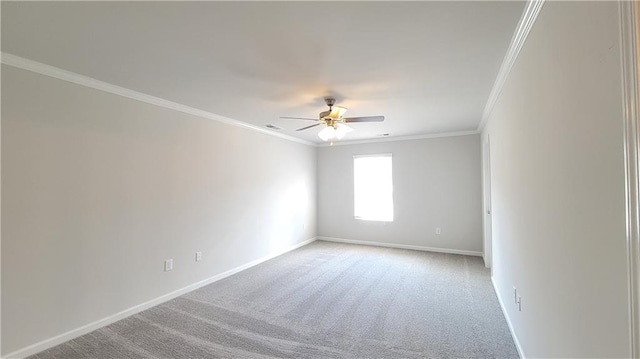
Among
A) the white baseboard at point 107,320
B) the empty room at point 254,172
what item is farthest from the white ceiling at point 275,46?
the white baseboard at point 107,320

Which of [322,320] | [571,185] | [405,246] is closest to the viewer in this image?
[571,185]

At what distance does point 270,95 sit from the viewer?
2977 mm

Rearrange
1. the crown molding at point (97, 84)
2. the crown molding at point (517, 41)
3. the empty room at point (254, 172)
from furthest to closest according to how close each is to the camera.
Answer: the crown molding at point (97, 84) → the crown molding at point (517, 41) → the empty room at point (254, 172)

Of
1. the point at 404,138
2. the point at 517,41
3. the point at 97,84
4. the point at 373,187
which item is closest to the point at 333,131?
the point at 517,41

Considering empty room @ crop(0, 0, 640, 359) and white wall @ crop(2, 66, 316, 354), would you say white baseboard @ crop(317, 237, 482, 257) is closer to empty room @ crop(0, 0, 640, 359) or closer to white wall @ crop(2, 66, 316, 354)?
empty room @ crop(0, 0, 640, 359)

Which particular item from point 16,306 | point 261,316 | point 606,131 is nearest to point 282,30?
point 606,131

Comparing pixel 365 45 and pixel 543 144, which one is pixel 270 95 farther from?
pixel 543 144

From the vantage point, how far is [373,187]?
19.7ft

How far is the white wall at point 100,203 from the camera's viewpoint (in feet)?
6.95

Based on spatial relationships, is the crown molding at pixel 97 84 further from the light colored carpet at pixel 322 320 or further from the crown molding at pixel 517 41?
the crown molding at pixel 517 41

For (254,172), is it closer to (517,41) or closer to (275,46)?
(275,46)

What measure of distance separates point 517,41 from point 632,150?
59.5 inches

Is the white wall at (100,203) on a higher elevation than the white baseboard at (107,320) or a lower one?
higher

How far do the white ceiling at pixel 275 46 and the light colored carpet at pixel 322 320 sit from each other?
2.37 m
